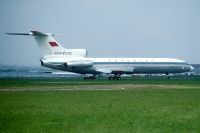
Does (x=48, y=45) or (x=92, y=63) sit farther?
(x=92, y=63)

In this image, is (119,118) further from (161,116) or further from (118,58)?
(118,58)

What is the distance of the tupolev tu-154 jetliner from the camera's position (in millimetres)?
70938

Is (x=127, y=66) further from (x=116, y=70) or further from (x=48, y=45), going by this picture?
(x=48, y=45)

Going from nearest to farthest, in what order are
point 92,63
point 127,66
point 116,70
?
point 92,63, point 116,70, point 127,66

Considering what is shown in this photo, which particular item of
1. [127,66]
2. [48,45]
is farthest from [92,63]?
[48,45]

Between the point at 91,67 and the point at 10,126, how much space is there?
210ft

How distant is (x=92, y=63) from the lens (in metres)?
76.6

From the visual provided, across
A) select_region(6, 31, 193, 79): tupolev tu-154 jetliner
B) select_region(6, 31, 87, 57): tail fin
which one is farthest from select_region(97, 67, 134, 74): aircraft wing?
select_region(6, 31, 87, 57): tail fin

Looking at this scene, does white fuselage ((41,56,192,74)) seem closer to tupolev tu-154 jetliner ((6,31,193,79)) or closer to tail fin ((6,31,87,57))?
tupolev tu-154 jetliner ((6,31,193,79))

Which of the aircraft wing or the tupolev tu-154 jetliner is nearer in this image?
the tupolev tu-154 jetliner

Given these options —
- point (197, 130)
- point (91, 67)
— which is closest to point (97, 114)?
point (197, 130)

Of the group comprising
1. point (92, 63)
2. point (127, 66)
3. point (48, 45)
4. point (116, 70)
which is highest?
point (48, 45)

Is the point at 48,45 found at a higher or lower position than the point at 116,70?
higher

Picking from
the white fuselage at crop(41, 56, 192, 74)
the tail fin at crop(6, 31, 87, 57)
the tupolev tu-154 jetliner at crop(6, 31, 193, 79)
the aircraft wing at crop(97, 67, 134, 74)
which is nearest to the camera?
the tail fin at crop(6, 31, 87, 57)
